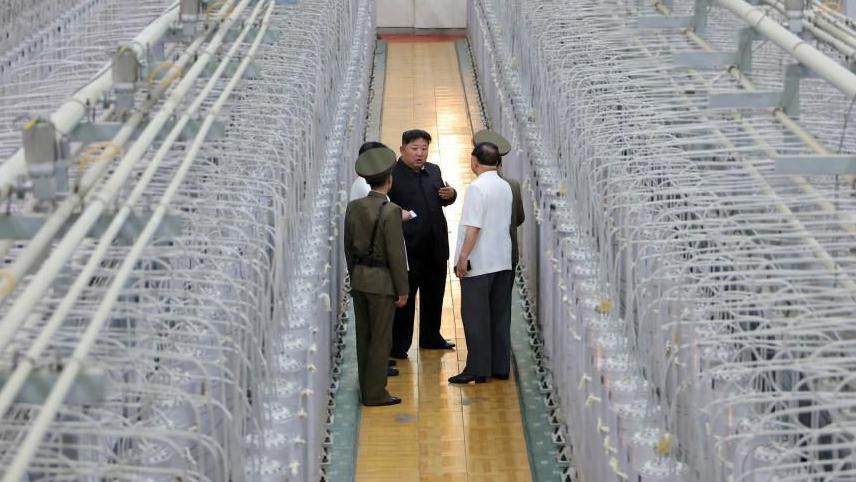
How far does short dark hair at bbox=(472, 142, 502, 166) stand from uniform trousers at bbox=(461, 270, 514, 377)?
63cm

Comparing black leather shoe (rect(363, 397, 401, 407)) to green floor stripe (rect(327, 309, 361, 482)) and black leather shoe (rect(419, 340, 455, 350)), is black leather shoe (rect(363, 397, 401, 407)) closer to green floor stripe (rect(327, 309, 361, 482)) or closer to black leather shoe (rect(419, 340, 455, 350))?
green floor stripe (rect(327, 309, 361, 482))

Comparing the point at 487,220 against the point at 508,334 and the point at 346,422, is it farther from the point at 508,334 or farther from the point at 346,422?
the point at 346,422

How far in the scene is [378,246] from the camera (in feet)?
25.8

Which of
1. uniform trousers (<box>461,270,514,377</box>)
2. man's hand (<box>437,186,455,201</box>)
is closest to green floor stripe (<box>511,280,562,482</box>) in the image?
uniform trousers (<box>461,270,514,377</box>)

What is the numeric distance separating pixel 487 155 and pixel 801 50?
3.44 metres

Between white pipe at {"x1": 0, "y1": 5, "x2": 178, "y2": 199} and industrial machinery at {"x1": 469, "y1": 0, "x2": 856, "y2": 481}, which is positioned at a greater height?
white pipe at {"x1": 0, "y1": 5, "x2": 178, "y2": 199}

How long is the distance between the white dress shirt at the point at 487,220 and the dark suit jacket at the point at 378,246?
0.49m

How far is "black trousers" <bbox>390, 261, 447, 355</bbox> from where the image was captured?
874cm

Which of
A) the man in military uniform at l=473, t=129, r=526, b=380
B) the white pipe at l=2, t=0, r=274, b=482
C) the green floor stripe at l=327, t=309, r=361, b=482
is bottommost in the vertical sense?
the green floor stripe at l=327, t=309, r=361, b=482

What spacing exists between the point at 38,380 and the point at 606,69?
15.4 ft

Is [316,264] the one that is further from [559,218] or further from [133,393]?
[133,393]

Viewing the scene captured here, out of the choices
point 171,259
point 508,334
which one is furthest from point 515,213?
point 171,259

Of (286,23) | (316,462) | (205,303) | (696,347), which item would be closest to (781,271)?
(696,347)

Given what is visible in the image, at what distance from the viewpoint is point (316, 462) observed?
673 cm
